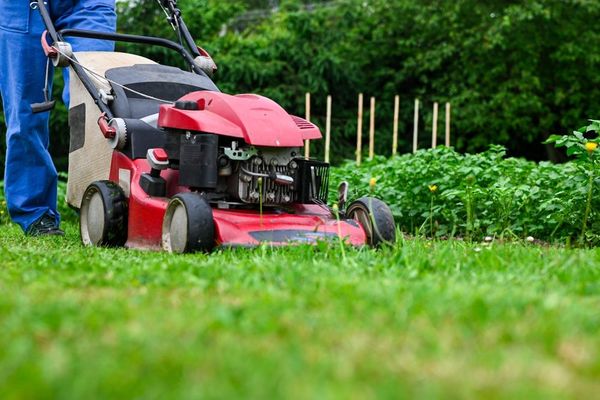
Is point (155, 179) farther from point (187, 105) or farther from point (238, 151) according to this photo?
point (238, 151)

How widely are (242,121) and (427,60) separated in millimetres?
11388

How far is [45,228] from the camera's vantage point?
5.57 m

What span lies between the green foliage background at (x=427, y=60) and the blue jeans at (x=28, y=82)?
309 inches

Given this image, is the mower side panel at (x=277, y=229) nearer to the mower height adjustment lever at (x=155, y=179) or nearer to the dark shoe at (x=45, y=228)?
the mower height adjustment lever at (x=155, y=179)

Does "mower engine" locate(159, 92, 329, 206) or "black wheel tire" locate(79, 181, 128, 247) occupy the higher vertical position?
"mower engine" locate(159, 92, 329, 206)

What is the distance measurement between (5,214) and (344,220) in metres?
4.90

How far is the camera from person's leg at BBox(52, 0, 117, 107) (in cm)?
540

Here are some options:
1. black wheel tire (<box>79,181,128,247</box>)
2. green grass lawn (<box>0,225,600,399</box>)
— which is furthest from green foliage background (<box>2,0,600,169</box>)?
green grass lawn (<box>0,225,600,399</box>)

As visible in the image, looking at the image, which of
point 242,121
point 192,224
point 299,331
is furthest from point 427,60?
point 299,331

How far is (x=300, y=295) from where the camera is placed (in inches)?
92.4

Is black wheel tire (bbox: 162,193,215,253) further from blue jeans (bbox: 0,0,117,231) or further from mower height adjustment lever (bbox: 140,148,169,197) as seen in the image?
blue jeans (bbox: 0,0,117,231)

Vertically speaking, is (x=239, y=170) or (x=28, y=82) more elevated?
(x=28, y=82)

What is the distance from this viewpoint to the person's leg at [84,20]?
5398 millimetres

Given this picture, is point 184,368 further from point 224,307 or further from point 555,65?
point 555,65
